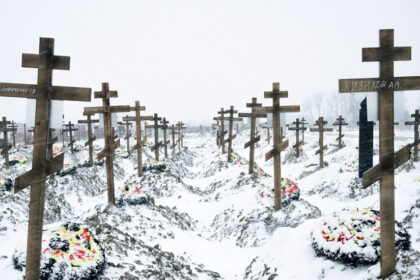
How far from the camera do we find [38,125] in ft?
14.9

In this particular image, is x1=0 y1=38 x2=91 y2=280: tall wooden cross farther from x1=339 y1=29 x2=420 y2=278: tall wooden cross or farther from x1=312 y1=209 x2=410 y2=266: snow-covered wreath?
x1=312 y1=209 x2=410 y2=266: snow-covered wreath

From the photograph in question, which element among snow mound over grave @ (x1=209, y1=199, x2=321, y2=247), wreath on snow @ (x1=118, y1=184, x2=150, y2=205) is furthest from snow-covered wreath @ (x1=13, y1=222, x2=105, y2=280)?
snow mound over grave @ (x1=209, y1=199, x2=321, y2=247)

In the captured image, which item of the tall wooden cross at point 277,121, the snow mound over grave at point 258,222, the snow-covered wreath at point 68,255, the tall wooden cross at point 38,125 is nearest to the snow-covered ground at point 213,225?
the snow mound over grave at point 258,222

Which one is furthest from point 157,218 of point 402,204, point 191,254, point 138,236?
point 402,204

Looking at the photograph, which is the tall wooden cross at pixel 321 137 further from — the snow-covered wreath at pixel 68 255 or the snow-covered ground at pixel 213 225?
the snow-covered wreath at pixel 68 255

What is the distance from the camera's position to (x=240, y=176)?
16000 millimetres

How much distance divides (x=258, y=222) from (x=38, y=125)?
7533 millimetres

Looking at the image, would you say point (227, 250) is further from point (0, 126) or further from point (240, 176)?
point (0, 126)

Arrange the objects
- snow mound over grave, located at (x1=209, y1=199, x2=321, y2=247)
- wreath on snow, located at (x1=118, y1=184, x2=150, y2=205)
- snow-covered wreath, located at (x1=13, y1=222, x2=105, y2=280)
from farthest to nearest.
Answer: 1. wreath on snow, located at (x1=118, y1=184, x2=150, y2=205)
2. snow mound over grave, located at (x1=209, y1=199, x2=321, y2=247)
3. snow-covered wreath, located at (x1=13, y1=222, x2=105, y2=280)

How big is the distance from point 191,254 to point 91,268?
3.91 metres

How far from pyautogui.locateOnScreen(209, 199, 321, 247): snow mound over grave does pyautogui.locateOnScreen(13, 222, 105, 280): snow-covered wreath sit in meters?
5.11

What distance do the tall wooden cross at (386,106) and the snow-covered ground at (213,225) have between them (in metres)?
0.83

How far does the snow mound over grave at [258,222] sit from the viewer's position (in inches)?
A: 358

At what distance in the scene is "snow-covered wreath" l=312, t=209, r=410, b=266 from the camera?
16.3 ft
